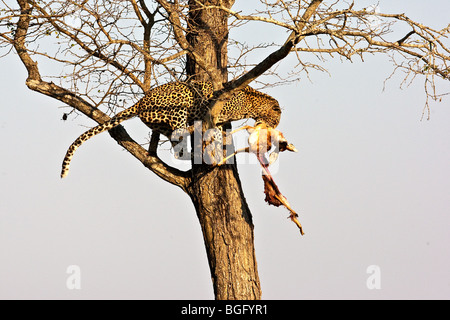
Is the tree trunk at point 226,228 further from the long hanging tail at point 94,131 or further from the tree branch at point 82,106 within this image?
the long hanging tail at point 94,131

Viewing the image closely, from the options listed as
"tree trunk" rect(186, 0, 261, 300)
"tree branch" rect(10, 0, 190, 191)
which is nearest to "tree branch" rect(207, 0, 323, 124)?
"tree trunk" rect(186, 0, 261, 300)

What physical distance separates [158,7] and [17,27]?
220 cm

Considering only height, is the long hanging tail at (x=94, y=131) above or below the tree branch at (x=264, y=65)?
below

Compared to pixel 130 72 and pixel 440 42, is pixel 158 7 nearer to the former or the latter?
pixel 130 72

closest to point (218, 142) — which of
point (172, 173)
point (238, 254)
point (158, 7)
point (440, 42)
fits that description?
point (172, 173)

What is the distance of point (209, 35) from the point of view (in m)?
9.84

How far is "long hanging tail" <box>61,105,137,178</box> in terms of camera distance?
359 inches

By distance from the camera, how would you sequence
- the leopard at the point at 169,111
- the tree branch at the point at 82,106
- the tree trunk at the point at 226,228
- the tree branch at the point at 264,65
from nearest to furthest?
the tree branch at the point at 264,65 → the tree trunk at the point at 226,228 → the leopard at the point at 169,111 → the tree branch at the point at 82,106

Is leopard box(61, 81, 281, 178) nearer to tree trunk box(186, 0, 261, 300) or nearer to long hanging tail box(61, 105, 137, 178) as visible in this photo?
long hanging tail box(61, 105, 137, 178)

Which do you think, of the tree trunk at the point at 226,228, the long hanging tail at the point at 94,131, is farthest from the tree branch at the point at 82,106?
the tree trunk at the point at 226,228

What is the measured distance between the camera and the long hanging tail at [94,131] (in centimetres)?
911

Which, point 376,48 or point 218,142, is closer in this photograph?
point 376,48

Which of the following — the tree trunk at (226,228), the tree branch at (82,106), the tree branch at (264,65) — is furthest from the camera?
the tree branch at (82,106)

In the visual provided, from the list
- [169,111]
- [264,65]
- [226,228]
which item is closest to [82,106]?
[169,111]
